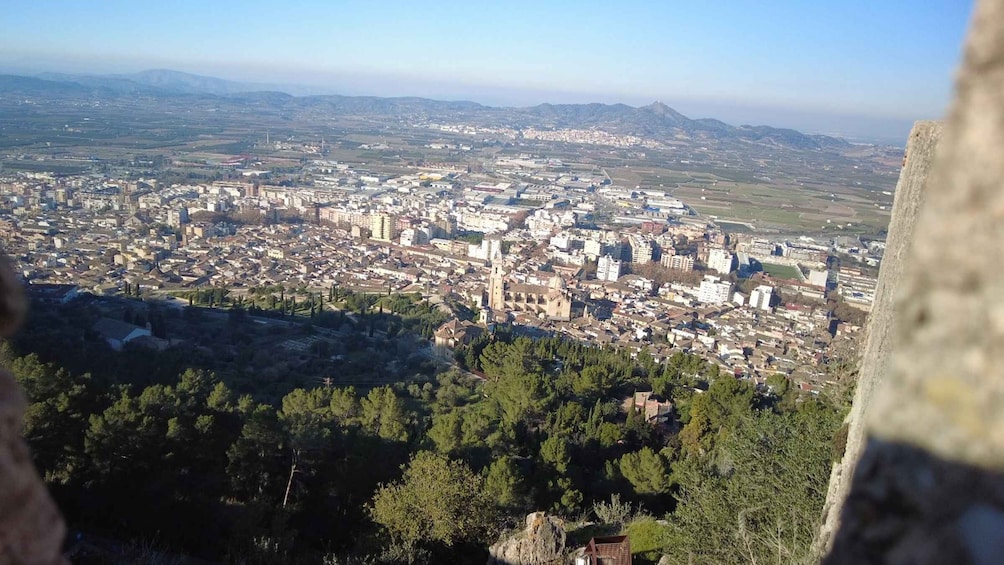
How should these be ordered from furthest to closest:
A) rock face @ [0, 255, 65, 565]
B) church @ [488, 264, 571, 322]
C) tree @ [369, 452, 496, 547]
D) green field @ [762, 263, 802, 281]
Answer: green field @ [762, 263, 802, 281]
church @ [488, 264, 571, 322]
tree @ [369, 452, 496, 547]
rock face @ [0, 255, 65, 565]

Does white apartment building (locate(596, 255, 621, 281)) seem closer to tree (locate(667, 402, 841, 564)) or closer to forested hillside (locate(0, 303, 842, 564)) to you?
forested hillside (locate(0, 303, 842, 564))

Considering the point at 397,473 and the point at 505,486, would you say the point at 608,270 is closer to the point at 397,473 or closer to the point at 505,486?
the point at 397,473

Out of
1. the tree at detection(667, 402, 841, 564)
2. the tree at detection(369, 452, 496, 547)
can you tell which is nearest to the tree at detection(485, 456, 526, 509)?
the tree at detection(369, 452, 496, 547)

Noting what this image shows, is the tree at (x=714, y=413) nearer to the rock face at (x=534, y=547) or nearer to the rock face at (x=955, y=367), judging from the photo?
the rock face at (x=534, y=547)

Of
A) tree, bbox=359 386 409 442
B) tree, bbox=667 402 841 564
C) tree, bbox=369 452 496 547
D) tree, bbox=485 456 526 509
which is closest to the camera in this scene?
tree, bbox=667 402 841 564

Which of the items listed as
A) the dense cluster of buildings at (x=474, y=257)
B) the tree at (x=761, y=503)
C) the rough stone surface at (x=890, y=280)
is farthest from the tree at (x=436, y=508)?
the dense cluster of buildings at (x=474, y=257)

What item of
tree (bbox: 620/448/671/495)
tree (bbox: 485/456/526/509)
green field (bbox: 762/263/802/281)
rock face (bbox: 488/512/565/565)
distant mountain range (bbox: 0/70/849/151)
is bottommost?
green field (bbox: 762/263/802/281)

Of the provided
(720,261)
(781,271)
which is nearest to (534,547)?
(720,261)
